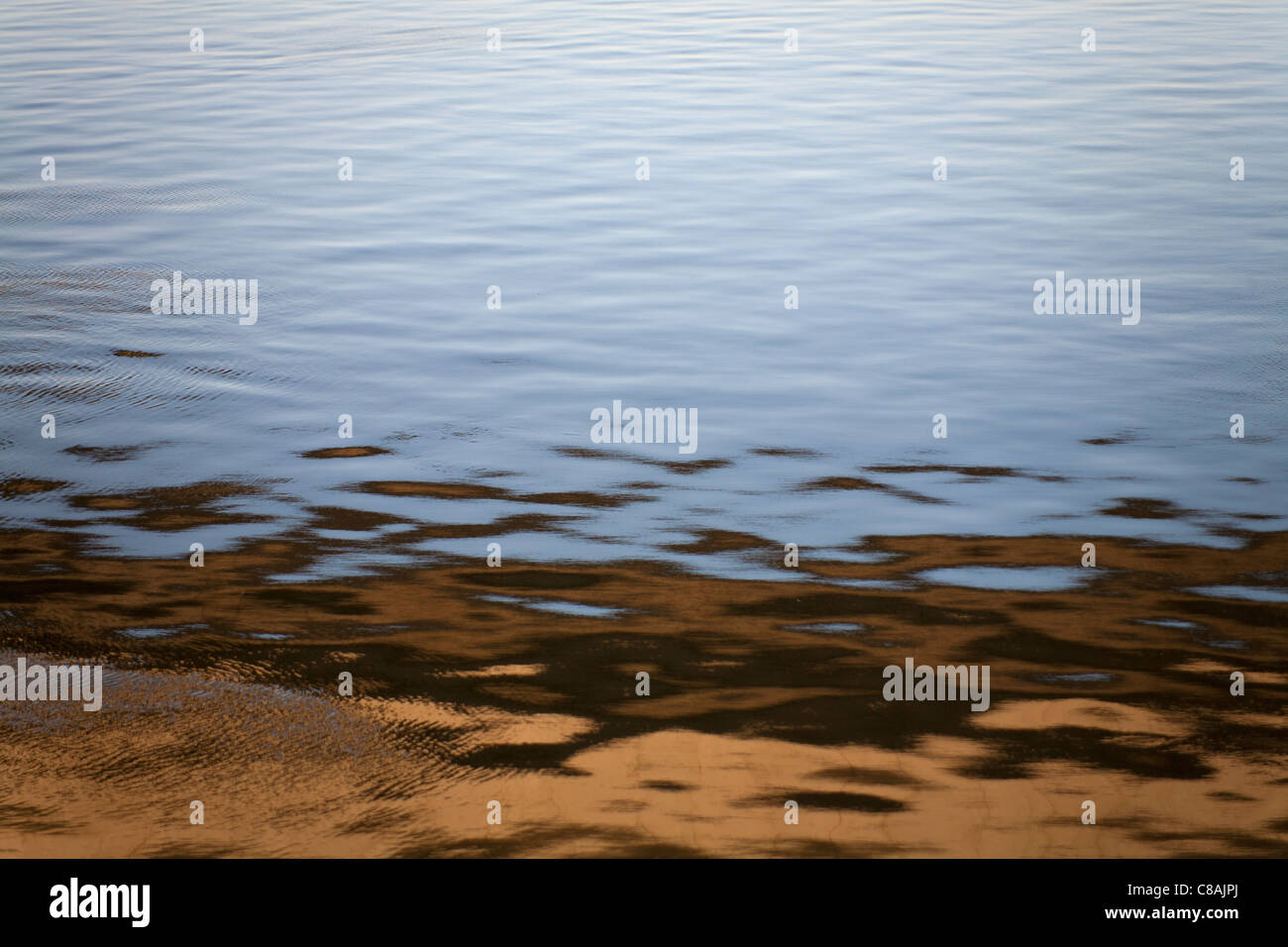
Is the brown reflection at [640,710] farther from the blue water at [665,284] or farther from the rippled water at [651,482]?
the blue water at [665,284]

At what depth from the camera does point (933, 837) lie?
326 cm

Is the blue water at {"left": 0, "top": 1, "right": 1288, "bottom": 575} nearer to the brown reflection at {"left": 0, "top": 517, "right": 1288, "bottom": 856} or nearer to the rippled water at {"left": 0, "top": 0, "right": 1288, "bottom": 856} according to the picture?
the rippled water at {"left": 0, "top": 0, "right": 1288, "bottom": 856}

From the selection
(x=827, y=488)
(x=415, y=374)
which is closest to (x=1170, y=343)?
(x=827, y=488)

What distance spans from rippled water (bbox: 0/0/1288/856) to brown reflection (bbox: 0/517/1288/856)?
0.05ft

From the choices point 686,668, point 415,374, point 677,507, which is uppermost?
point 415,374

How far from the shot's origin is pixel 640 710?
3809 millimetres

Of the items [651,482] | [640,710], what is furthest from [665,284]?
[640,710]

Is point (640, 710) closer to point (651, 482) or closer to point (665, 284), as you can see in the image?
point (651, 482)

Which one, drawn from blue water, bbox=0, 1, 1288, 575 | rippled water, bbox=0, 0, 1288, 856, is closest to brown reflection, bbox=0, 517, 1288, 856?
rippled water, bbox=0, 0, 1288, 856

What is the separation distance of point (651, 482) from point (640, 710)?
1605mm

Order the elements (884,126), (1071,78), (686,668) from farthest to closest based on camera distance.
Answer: (1071,78) → (884,126) → (686,668)

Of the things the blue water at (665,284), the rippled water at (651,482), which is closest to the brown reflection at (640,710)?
the rippled water at (651,482)
